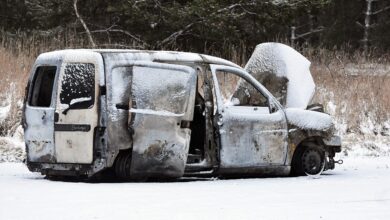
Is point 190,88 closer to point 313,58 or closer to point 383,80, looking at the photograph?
point 383,80

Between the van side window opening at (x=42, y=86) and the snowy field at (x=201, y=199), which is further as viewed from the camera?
the van side window opening at (x=42, y=86)

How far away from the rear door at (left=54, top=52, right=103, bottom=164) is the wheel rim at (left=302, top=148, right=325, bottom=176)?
12.0 ft

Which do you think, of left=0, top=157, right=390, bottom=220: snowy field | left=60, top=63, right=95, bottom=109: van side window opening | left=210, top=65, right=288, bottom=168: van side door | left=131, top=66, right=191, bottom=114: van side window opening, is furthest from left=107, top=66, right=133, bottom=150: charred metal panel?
left=210, top=65, right=288, bottom=168: van side door

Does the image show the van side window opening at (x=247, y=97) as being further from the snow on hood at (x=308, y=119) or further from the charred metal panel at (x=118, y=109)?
the charred metal panel at (x=118, y=109)

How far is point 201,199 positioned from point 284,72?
422 cm

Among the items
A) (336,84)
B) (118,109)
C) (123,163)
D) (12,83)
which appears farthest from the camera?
(336,84)

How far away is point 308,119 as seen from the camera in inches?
489

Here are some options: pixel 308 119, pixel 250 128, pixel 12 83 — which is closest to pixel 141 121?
pixel 250 128

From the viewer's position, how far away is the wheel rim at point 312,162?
12570mm

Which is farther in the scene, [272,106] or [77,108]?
[272,106]

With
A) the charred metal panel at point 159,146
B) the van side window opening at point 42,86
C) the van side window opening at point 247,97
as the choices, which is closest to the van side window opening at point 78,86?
the van side window opening at point 42,86

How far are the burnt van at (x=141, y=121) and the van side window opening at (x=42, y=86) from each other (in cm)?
1

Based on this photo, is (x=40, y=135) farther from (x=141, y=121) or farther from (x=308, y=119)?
(x=308, y=119)

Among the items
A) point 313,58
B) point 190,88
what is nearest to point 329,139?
point 190,88
